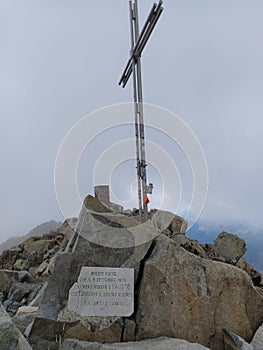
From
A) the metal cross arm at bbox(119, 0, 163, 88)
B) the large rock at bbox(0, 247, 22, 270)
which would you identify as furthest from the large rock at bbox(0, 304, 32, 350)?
the large rock at bbox(0, 247, 22, 270)

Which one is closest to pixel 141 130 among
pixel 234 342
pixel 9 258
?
pixel 234 342

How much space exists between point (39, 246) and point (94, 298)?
18674mm

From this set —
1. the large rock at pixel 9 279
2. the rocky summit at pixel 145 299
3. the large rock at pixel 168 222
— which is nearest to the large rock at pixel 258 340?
the rocky summit at pixel 145 299

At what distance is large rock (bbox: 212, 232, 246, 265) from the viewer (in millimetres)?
18873

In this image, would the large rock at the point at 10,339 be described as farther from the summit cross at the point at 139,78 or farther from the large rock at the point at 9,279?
the large rock at the point at 9,279

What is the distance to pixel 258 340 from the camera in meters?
9.30

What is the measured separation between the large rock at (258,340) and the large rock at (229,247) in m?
8.97

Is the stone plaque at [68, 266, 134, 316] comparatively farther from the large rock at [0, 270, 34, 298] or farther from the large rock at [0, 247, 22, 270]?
the large rock at [0, 247, 22, 270]

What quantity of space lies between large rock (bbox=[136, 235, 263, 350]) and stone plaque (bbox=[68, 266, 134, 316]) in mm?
354

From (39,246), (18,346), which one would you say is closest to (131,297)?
(18,346)

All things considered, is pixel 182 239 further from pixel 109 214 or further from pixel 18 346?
pixel 18 346

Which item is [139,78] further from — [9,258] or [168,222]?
[9,258]

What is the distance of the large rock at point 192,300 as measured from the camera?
8.98m

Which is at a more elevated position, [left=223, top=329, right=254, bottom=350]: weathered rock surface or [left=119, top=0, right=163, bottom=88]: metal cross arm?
[left=119, top=0, right=163, bottom=88]: metal cross arm
